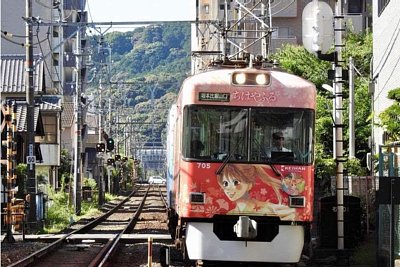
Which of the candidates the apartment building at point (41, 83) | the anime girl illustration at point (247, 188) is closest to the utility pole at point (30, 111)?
the apartment building at point (41, 83)

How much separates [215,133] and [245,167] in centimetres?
73

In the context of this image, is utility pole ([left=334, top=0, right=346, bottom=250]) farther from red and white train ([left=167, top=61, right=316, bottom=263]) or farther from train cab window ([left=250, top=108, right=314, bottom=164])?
train cab window ([left=250, top=108, right=314, bottom=164])

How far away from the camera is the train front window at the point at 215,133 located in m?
13.8

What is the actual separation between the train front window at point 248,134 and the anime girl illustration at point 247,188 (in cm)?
18

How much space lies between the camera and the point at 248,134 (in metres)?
13.9

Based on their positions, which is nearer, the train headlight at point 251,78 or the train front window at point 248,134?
the train front window at point 248,134

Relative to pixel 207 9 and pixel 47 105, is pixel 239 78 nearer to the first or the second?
pixel 47 105

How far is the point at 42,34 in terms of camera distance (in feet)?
230

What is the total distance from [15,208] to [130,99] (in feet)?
337

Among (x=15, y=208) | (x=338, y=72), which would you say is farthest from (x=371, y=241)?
(x=15, y=208)

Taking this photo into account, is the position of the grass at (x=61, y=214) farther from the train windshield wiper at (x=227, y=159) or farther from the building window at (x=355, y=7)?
the building window at (x=355, y=7)

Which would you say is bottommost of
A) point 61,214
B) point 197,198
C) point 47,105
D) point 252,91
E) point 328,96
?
point 61,214

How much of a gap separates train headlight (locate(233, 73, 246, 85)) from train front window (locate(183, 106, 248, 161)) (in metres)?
0.45

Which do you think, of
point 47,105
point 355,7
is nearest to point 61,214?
point 47,105
